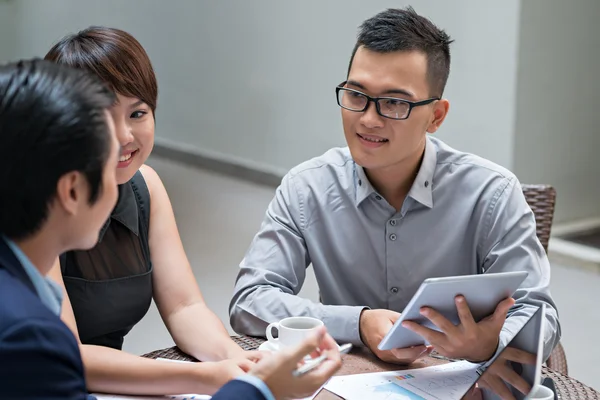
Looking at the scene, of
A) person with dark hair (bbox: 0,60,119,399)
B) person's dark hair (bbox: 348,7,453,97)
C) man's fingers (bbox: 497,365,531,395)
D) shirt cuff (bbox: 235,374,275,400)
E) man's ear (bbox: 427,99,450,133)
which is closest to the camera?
person with dark hair (bbox: 0,60,119,399)

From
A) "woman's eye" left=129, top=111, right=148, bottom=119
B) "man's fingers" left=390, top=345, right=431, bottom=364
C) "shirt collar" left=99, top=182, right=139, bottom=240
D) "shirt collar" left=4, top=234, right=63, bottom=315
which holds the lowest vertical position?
"man's fingers" left=390, top=345, right=431, bottom=364

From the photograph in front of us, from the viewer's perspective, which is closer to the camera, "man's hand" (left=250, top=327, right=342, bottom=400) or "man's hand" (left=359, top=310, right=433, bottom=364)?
"man's hand" (left=250, top=327, right=342, bottom=400)

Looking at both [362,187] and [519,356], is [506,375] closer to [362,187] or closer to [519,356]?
[519,356]

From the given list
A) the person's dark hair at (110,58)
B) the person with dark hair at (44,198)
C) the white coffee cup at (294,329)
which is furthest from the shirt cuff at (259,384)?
the person's dark hair at (110,58)

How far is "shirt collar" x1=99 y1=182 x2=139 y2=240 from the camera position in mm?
1902

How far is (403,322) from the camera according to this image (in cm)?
153

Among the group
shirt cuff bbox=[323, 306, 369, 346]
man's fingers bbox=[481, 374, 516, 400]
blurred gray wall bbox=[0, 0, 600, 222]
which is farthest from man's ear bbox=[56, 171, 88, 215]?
blurred gray wall bbox=[0, 0, 600, 222]

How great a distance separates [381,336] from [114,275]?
62 cm

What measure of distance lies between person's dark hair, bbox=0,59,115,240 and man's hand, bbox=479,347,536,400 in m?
0.72

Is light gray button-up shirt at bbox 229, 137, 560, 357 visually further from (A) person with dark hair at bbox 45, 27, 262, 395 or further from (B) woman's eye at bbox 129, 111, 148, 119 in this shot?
(B) woman's eye at bbox 129, 111, 148, 119

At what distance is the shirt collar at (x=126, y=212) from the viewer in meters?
1.90

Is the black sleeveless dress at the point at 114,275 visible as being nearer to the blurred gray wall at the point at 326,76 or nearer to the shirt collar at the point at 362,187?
the shirt collar at the point at 362,187

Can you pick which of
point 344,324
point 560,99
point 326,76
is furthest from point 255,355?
point 326,76

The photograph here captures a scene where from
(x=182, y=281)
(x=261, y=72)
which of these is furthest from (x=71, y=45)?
(x=261, y=72)
